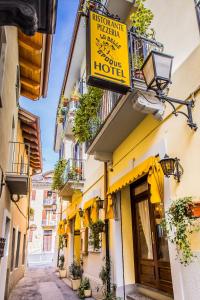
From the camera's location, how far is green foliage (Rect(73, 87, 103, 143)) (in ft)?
27.0

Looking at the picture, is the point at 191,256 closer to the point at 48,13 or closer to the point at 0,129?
→ the point at 48,13

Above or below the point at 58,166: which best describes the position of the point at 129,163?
Answer: below

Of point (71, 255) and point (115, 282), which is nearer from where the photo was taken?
point (115, 282)

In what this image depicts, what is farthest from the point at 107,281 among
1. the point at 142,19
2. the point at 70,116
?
the point at 70,116

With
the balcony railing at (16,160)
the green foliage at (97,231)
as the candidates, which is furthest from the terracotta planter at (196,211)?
the balcony railing at (16,160)

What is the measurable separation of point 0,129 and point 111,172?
3.72 meters

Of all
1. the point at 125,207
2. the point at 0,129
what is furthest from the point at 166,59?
the point at 125,207

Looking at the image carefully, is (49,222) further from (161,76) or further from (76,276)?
(161,76)

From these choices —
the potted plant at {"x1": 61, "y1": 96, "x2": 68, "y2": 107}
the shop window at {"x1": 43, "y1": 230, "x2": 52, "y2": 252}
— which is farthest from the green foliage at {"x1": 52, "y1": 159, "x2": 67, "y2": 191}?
the shop window at {"x1": 43, "y1": 230, "x2": 52, "y2": 252}

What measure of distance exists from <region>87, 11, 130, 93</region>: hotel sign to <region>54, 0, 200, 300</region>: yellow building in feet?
0.25

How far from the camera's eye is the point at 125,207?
7.54 meters

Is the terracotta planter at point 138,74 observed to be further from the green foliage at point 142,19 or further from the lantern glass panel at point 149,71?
the green foliage at point 142,19

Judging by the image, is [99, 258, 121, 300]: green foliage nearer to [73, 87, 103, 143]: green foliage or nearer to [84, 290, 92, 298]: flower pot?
[84, 290, 92, 298]: flower pot

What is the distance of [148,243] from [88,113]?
168 inches
